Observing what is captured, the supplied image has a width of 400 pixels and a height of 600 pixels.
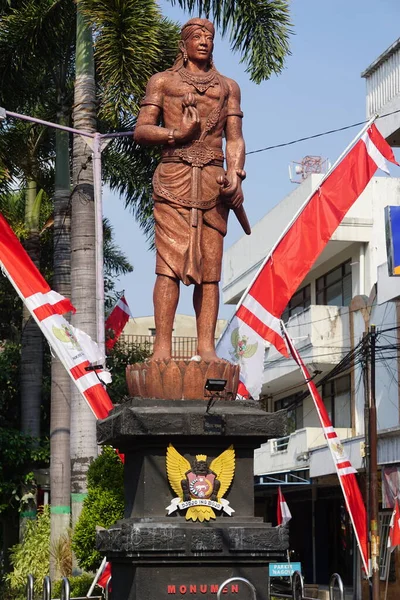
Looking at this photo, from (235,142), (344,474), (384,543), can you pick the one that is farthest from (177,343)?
(235,142)

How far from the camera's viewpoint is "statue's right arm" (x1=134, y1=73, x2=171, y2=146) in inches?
424

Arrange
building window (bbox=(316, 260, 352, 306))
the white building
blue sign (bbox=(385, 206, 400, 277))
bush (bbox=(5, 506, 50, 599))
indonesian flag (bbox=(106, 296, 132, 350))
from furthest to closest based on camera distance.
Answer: building window (bbox=(316, 260, 352, 306)), the white building, indonesian flag (bbox=(106, 296, 132, 350)), bush (bbox=(5, 506, 50, 599)), blue sign (bbox=(385, 206, 400, 277))

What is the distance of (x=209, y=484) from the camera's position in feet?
32.1

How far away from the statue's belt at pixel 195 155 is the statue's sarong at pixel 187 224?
1.7 inches

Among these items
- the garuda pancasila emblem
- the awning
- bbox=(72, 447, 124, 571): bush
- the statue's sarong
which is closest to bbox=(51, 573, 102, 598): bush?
bbox=(72, 447, 124, 571): bush

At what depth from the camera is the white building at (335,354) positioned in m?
27.6

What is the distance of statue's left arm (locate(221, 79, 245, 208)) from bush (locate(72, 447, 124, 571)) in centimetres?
568

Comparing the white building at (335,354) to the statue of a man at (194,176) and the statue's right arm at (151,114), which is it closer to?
the statue of a man at (194,176)

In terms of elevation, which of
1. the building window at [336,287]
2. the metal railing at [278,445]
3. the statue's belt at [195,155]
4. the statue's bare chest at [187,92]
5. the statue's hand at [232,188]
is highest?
the building window at [336,287]

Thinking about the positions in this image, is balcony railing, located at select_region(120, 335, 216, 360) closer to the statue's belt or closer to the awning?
the awning

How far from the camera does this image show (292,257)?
17000mm

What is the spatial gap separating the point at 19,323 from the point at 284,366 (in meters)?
8.01

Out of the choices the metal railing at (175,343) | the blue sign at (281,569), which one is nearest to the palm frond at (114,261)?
the metal railing at (175,343)

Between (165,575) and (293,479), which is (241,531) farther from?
(293,479)
